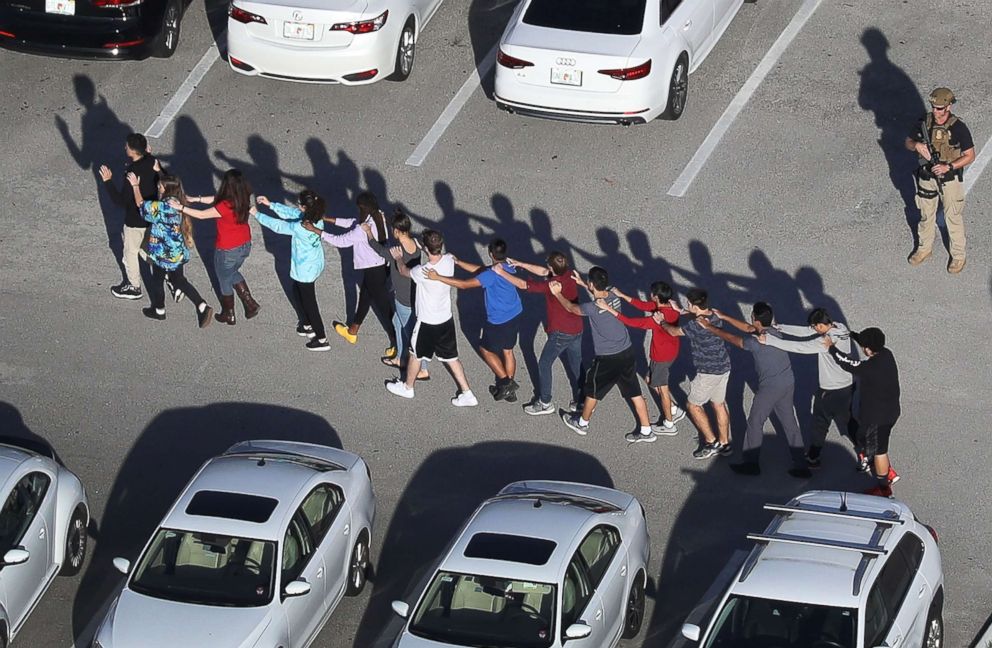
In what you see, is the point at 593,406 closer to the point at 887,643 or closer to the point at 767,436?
the point at 767,436

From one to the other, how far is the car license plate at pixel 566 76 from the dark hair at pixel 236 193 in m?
3.71

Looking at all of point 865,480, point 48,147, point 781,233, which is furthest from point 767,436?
point 48,147

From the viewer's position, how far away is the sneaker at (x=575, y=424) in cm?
1370

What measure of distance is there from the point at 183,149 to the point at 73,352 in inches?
127

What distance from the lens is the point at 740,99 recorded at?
1711 centimetres

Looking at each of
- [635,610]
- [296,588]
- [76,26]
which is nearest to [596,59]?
[76,26]

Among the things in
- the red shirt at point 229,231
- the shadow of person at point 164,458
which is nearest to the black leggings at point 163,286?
the red shirt at point 229,231

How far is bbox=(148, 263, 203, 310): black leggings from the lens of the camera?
48.0 ft

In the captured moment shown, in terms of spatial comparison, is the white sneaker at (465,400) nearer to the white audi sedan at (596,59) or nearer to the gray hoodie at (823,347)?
the gray hoodie at (823,347)

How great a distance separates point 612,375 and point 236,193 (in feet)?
12.4

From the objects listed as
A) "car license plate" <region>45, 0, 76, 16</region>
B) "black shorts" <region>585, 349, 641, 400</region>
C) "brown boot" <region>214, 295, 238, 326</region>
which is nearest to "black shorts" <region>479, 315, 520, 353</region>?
"black shorts" <region>585, 349, 641, 400</region>

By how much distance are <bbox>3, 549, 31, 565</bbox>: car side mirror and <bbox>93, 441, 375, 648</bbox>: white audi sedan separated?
73 centimetres

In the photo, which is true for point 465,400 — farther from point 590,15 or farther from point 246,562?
point 590,15

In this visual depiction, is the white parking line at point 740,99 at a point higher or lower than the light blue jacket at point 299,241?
higher
